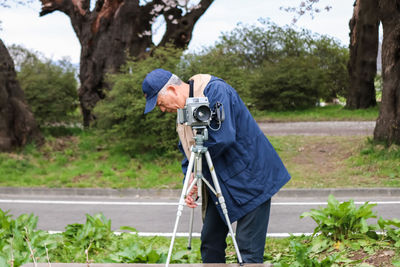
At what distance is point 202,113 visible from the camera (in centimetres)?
312

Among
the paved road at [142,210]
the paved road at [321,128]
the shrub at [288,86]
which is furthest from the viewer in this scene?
the shrub at [288,86]

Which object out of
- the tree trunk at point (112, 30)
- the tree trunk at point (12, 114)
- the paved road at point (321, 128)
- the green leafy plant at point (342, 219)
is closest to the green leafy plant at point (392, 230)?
the green leafy plant at point (342, 219)

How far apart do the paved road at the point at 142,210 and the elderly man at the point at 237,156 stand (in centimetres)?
313

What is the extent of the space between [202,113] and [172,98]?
294mm

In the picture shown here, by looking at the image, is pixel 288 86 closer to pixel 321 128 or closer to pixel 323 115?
pixel 323 115

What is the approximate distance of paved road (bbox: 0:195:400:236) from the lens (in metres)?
7.06

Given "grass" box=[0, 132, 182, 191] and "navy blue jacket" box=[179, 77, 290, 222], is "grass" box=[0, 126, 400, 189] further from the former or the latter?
"navy blue jacket" box=[179, 77, 290, 222]

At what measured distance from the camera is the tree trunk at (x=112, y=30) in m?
13.7

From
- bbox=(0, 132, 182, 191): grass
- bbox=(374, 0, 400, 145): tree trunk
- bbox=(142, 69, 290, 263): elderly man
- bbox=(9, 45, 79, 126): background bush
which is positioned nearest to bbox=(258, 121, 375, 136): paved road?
bbox=(374, 0, 400, 145): tree trunk

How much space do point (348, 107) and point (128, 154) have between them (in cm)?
1234

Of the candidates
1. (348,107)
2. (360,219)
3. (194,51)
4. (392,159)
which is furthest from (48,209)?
(348,107)

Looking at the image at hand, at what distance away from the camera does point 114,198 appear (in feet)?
31.1

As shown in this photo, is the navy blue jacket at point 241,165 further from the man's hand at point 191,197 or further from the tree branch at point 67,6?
the tree branch at point 67,6

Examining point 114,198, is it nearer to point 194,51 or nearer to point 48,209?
point 48,209
